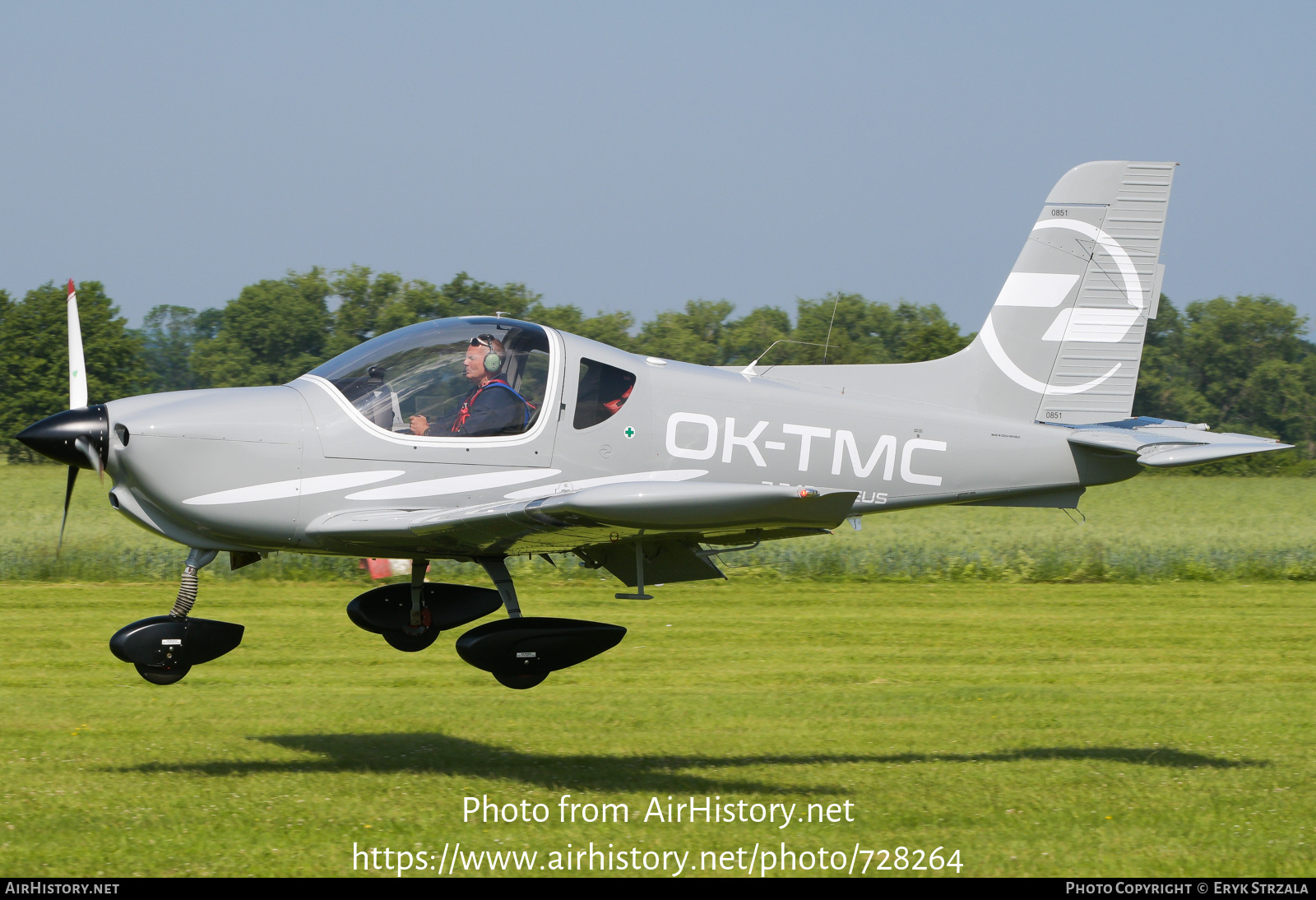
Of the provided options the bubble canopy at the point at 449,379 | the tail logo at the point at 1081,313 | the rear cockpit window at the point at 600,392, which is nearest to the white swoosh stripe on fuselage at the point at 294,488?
the bubble canopy at the point at 449,379

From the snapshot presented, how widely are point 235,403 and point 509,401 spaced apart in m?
1.60

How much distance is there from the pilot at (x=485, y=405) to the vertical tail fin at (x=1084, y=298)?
3674 mm

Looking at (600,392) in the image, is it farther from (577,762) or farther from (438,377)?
(577,762)

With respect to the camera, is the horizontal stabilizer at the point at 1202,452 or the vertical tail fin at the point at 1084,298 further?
the vertical tail fin at the point at 1084,298

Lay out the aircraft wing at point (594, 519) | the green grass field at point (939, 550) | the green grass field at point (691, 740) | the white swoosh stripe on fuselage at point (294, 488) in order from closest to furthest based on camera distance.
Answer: the aircraft wing at point (594, 519) → the green grass field at point (691, 740) → the white swoosh stripe on fuselage at point (294, 488) → the green grass field at point (939, 550)

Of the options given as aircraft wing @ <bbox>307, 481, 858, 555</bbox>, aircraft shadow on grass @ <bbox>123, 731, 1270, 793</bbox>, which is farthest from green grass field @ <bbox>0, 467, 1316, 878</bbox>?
aircraft wing @ <bbox>307, 481, 858, 555</bbox>

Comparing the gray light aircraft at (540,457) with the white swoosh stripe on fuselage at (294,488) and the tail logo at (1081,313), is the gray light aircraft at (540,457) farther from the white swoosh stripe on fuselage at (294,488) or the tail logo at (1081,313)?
the tail logo at (1081,313)

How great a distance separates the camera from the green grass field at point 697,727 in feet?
22.9

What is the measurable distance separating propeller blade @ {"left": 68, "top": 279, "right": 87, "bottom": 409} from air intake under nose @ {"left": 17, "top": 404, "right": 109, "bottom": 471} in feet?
1.44

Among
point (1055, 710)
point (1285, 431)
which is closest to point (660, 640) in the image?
point (1055, 710)

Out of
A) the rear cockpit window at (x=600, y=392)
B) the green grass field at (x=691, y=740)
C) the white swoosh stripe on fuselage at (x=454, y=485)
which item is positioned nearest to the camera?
the green grass field at (x=691, y=740)

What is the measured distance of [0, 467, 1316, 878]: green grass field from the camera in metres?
6.97

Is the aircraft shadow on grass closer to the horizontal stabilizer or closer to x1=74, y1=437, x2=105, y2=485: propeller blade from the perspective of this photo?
the horizontal stabilizer
